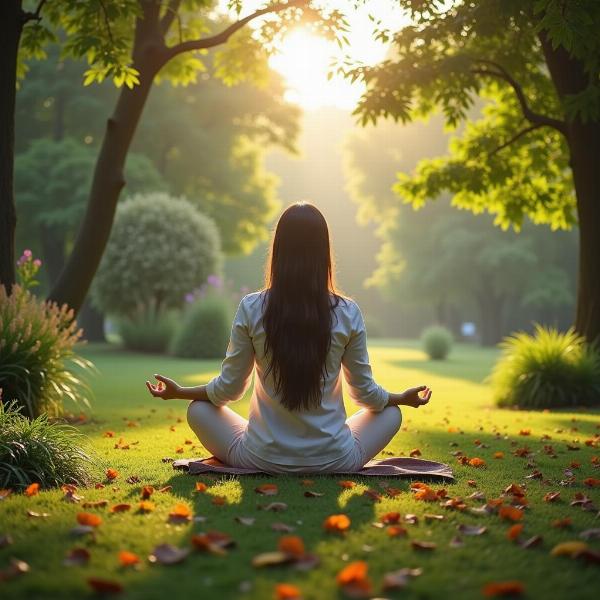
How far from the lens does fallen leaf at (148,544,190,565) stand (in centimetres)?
274

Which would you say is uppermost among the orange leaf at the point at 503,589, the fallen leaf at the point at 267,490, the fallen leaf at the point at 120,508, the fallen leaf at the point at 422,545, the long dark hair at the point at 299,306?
the long dark hair at the point at 299,306

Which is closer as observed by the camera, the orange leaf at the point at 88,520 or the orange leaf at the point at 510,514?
the orange leaf at the point at 88,520

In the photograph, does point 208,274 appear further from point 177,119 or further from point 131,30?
point 131,30

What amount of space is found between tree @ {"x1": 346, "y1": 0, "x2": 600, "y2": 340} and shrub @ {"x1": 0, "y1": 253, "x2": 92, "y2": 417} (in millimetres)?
4980

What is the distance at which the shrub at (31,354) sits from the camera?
6.54 meters

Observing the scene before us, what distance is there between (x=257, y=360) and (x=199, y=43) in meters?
5.26

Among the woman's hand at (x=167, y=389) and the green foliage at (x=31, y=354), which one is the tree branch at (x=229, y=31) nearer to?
the green foliage at (x=31, y=354)

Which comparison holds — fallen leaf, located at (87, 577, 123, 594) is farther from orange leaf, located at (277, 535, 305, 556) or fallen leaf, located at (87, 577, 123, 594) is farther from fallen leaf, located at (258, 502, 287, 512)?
fallen leaf, located at (258, 502, 287, 512)

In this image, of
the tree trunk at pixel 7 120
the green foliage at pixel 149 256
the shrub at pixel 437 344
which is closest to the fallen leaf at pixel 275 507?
the tree trunk at pixel 7 120

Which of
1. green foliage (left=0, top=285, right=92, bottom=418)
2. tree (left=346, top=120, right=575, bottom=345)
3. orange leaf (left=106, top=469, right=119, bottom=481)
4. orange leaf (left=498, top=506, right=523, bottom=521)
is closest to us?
orange leaf (left=498, top=506, right=523, bottom=521)

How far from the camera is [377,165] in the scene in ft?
121

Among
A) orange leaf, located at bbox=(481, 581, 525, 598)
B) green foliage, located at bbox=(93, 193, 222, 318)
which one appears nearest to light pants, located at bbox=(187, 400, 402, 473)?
orange leaf, located at bbox=(481, 581, 525, 598)

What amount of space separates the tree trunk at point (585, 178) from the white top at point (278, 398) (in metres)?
6.88

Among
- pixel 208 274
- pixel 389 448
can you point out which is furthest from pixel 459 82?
Result: pixel 208 274
